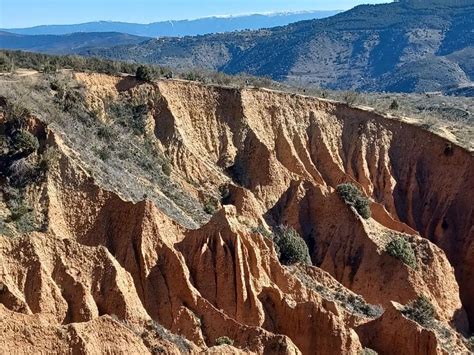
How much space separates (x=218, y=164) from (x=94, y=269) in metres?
23.3

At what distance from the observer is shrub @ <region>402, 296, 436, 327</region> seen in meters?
33.9

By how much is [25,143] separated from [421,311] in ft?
77.1

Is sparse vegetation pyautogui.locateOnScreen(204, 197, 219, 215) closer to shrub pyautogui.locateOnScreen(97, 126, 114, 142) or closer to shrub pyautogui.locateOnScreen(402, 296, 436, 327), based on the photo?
shrub pyautogui.locateOnScreen(97, 126, 114, 142)

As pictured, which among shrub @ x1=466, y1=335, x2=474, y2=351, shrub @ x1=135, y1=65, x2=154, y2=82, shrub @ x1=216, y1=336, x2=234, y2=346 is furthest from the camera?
shrub @ x1=135, y1=65, x2=154, y2=82

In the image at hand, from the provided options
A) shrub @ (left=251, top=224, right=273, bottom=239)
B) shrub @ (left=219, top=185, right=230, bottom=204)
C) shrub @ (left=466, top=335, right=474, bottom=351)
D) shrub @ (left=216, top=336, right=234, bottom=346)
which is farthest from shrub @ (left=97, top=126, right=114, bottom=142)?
shrub @ (left=466, top=335, right=474, bottom=351)

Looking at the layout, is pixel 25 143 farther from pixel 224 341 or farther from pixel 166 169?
pixel 224 341

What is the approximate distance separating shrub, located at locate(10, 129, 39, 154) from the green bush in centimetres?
2046

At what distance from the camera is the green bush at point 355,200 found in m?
44.2

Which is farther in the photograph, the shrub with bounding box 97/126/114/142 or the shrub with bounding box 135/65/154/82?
the shrub with bounding box 135/65/154/82

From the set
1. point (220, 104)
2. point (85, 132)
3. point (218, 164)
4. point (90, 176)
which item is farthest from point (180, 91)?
point (90, 176)

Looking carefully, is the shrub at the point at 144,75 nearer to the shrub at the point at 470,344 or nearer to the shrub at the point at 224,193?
the shrub at the point at 224,193

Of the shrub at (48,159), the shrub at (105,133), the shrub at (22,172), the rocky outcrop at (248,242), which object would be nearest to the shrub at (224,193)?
the rocky outcrop at (248,242)

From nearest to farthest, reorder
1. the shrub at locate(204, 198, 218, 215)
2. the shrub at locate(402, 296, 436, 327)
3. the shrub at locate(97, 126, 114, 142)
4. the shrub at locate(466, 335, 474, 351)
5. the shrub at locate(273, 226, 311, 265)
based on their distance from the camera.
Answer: the shrub at locate(402, 296, 436, 327) < the shrub at locate(466, 335, 474, 351) < the shrub at locate(273, 226, 311, 265) < the shrub at locate(204, 198, 218, 215) < the shrub at locate(97, 126, 114, 142)

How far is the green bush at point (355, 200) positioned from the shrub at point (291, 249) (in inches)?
209
